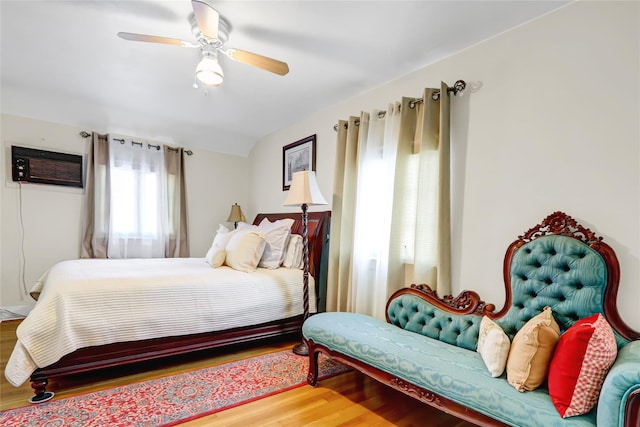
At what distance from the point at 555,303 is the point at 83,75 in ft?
13.7

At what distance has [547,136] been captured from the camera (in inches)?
76.4

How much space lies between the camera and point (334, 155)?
3.54 metres

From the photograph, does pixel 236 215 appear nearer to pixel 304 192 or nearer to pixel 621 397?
pixel 304 192

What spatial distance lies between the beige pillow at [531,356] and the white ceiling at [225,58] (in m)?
1.82

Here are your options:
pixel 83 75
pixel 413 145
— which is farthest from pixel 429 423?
pixel 83 75

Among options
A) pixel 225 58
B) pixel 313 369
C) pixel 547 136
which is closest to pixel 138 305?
pixel 313 369

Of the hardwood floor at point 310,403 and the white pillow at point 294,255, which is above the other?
the white pillow at point 294,255

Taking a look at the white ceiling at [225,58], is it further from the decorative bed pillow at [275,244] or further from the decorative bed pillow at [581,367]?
the decorative bed pillow at [581,367]

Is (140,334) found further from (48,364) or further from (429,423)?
(429,423)

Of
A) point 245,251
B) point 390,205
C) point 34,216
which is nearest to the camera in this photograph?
point 390,205

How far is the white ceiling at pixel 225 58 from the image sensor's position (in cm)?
202

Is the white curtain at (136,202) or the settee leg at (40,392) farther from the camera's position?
the white curtain at (136,202)

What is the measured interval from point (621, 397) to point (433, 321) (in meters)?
1.16

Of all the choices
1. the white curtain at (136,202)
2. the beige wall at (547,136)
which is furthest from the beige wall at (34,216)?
the beige wall at (547,136)
